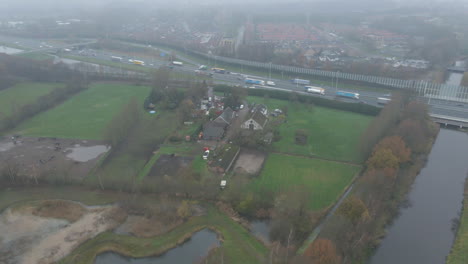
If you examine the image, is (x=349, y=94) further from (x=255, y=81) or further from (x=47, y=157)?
(x=47, y=157)

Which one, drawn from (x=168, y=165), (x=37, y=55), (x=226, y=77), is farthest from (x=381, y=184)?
(x=37, y=55)

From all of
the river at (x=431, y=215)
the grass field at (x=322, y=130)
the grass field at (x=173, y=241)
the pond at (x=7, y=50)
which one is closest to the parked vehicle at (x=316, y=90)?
the grass field at (x=322, y=130)

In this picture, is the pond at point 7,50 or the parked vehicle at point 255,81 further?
the pond at point 7,50

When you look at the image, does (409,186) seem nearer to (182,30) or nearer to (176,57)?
(176,57)

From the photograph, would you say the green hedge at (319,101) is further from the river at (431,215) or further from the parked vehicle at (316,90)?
the river at (431,215)

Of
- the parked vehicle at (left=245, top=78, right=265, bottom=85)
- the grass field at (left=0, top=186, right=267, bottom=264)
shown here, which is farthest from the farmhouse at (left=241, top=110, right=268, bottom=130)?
the parked vehicle at (left=245, top=78, right=265, bottom=85)
